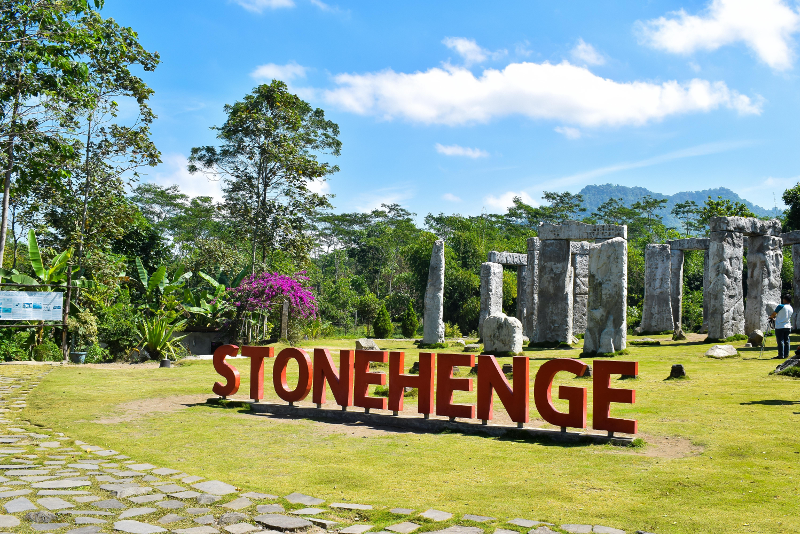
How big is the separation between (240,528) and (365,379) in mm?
4798

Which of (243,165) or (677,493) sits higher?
(243,165)

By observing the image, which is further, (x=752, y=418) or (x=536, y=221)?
(x=536, y=221)

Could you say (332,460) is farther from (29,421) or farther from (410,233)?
(410,233)

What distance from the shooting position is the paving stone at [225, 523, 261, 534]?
14.6 feet

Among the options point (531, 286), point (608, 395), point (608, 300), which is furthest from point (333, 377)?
point (531, 286)


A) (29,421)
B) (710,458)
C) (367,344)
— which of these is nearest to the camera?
(710,458)

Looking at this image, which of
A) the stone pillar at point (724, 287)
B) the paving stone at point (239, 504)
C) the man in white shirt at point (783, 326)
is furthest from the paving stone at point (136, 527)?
the stone pillar at point (724, 287)

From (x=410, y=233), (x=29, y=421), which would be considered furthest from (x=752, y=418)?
(x=410, y=233)

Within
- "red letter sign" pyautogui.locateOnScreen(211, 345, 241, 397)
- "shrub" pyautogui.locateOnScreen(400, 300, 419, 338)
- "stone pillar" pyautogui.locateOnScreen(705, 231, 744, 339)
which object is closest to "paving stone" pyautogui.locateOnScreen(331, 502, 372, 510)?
"red letter sign" pyautogui.locateOnScreen(211, 345, 241, 397)

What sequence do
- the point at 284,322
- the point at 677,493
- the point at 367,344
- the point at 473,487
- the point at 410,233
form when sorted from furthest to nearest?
1. the point at 410,233
2. the point at 284,322
3. the point at 367,344
4. the point at 473,487
5. the point at 677,493

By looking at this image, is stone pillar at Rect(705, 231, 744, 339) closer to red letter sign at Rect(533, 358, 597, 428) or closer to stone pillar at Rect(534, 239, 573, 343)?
stone pillar at Rect(534, 239, 573, 343)

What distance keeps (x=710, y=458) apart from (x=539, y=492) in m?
2.21

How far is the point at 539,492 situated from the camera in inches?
217

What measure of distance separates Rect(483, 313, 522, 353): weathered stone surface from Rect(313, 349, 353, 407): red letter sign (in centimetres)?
860
